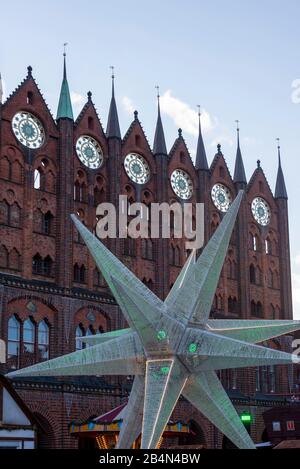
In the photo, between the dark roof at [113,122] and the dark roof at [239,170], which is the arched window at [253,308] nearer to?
the dark roof at [239,170]

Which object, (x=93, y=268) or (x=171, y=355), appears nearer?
(x=171, y=355)

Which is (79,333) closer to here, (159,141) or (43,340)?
(43,340)

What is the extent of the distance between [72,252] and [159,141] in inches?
470

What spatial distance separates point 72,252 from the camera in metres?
49.5

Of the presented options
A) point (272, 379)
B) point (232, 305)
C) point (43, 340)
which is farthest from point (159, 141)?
point (272, 379)

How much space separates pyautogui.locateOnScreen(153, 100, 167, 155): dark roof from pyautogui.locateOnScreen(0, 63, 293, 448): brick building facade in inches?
3.7

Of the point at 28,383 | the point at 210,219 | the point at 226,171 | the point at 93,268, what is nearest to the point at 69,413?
the point at 28,383

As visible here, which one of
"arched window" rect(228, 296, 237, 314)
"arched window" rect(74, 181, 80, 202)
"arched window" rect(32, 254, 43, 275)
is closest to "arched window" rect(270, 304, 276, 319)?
"arched window" rect(228, 296, 237, 314)

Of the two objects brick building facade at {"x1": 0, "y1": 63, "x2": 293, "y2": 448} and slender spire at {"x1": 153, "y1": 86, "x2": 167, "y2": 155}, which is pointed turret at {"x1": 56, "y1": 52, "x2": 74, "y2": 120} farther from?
slender spire at {"x1": 153, "y1": 86, "x2": 167, "y2": 155}

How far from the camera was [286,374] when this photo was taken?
62.8m

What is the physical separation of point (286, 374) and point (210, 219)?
13071mm

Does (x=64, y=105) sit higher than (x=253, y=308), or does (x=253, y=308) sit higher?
(x=64, y=105)
